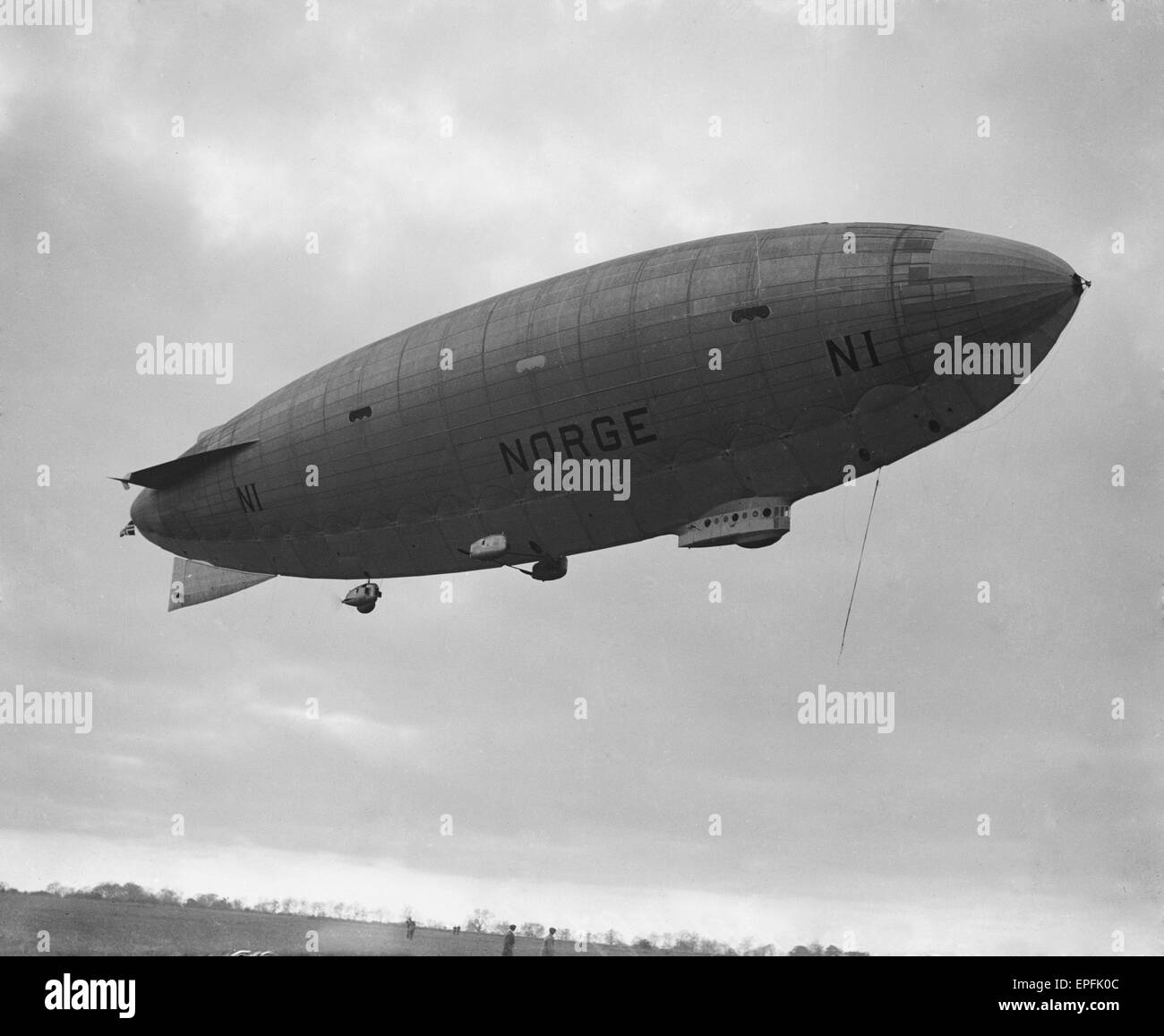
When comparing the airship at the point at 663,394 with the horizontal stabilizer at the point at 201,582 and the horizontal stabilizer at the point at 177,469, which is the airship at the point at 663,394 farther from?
the horizontal stabilizer at the point at 201,582

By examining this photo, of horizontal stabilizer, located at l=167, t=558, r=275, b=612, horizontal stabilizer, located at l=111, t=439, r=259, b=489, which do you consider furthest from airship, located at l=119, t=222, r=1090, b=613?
horizontal stabilizer, located at l=167, t=558, r=275, b=612

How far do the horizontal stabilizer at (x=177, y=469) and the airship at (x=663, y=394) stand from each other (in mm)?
4783

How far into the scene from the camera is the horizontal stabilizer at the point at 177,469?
57969mm

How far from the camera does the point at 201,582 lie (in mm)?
67688

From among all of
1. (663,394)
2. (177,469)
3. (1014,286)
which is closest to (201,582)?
(177,469)

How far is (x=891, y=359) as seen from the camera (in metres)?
39.7

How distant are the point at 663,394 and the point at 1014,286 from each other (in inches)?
470

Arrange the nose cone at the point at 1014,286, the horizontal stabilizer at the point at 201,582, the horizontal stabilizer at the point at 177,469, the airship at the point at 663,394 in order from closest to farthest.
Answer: the nose cone at the point at 1014,286 < the airship at the point at 663,394 < the horizontal stabilizer at the point at 177,469 < the horizontal stabilizer at the point at 201,582

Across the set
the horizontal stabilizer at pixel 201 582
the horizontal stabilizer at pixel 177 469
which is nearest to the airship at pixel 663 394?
the horizontal stabilizer at pixel 177 469

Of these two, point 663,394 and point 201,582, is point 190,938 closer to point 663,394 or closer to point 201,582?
point 201,582
